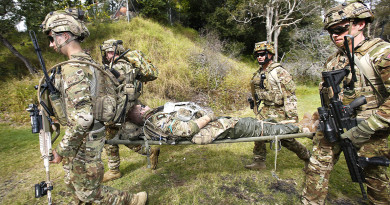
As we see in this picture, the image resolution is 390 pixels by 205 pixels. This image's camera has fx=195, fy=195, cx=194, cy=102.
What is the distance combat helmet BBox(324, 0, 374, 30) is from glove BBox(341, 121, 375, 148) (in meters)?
1.16

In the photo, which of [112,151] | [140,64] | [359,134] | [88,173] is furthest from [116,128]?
[359,134]

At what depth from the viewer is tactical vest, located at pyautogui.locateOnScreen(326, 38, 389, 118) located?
208 centimetres

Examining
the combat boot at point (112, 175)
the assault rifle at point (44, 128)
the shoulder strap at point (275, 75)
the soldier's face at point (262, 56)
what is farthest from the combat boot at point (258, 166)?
the assault rifle at point (44, 128)

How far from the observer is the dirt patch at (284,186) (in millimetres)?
3084

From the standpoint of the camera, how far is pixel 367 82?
7.06 feet

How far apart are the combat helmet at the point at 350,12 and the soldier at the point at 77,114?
276cm

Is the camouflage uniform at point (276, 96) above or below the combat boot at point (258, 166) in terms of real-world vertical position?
above

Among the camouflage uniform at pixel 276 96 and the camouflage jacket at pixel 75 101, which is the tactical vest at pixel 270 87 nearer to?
the camouflage uniform at pixel 276 96

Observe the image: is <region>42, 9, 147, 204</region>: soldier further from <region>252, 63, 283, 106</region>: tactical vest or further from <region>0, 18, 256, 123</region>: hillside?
<region>0, 18, 256, 123</region>: hillside

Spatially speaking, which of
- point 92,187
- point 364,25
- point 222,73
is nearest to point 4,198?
point 92,187

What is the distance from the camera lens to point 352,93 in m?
2.26

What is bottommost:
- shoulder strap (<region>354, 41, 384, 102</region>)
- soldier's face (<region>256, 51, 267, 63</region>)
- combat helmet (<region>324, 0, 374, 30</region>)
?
shoulder strap (<region>354, 41, 384, 102</region>)

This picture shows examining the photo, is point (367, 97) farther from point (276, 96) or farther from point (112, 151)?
point (112, 151)

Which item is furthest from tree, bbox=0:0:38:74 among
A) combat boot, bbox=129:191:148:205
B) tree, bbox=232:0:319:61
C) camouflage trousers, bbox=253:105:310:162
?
tree, bbox=232:0:319:61
